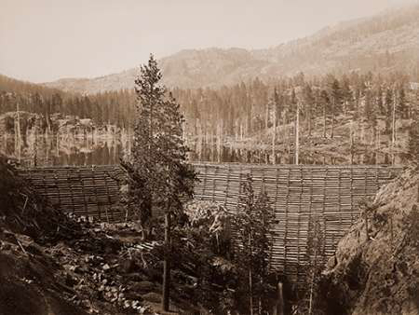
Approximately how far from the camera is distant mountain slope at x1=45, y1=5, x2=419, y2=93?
7888 cm

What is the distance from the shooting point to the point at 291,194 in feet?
66.1

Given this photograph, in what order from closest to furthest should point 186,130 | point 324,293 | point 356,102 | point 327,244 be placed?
point 324,293, point 327,244, point 356,102, point 186,130

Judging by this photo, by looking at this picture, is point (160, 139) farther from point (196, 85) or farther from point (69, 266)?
point (196, 85)

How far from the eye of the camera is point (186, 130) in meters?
57.6

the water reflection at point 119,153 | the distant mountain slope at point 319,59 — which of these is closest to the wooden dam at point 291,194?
the water reflection at point 119,153

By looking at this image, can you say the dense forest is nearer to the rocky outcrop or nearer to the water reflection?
the water reflection

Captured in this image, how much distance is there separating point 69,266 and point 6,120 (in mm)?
52384

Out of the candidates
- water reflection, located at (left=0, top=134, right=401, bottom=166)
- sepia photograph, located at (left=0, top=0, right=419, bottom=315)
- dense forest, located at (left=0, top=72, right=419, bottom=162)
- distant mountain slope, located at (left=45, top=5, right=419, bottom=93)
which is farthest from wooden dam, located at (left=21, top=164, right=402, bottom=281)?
distant mountain slope, located at (left=45, top=5, right=419, bottom=93)

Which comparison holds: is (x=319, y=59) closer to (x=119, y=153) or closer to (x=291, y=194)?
(x=119, y=153)

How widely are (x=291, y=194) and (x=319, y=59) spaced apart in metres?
83.7

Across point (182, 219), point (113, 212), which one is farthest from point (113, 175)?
point (182, 219)

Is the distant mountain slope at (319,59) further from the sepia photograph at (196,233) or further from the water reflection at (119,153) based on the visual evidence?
the sepia photograph at (196,233)

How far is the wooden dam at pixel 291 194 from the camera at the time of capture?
63.9ft

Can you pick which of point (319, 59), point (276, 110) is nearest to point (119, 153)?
point (276, 110)
